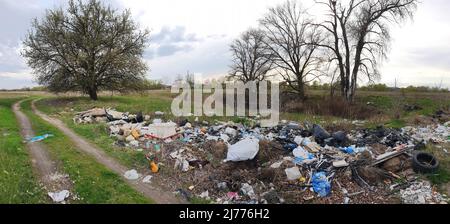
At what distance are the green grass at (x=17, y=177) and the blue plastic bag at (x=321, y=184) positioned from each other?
5.08m

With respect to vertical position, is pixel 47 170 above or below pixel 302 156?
below

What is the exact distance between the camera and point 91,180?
23.6ft

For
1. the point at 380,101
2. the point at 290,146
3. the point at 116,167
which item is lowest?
the point at 116,167

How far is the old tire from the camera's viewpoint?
291 inches

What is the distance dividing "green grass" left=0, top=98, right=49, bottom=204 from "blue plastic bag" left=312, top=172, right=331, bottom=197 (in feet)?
16.7

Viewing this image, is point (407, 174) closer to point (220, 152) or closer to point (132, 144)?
point (220, 152)

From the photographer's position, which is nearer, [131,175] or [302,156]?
[131,175]

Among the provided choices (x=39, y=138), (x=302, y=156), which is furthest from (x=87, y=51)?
(x=302, y=156)

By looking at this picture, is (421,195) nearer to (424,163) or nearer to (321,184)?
(424,163)

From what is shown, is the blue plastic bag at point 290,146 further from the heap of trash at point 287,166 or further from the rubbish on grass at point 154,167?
the rubbish on grass at point 154,167

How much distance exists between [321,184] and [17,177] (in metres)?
6.08

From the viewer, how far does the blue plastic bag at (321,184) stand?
684cm

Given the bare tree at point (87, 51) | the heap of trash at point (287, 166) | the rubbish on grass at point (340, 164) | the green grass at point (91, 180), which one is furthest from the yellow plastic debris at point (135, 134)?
the bare tree at point (87, 51)
